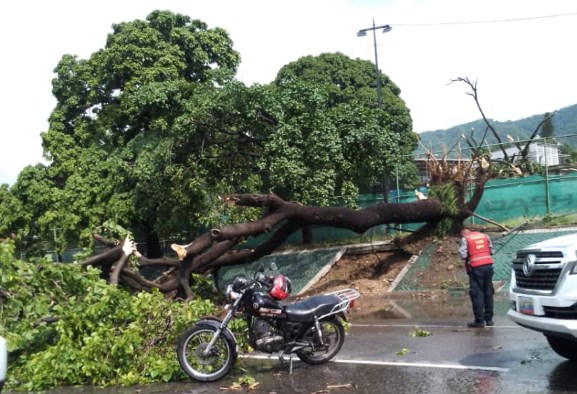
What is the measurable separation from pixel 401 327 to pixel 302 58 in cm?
2554

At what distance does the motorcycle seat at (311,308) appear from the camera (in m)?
7.45

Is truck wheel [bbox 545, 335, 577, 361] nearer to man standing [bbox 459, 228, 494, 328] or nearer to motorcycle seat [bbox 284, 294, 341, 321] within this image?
motorcycle seat [bbox 284, 294, 341, 321]

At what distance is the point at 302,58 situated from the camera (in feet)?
112

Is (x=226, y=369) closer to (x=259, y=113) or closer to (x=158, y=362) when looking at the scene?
(x=158, y=362)

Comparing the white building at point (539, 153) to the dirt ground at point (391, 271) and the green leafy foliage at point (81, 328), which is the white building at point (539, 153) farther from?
the green leafy foliage at point (81, 328)

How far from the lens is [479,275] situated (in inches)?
398

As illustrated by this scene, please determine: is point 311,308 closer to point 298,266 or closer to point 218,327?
point 218,327

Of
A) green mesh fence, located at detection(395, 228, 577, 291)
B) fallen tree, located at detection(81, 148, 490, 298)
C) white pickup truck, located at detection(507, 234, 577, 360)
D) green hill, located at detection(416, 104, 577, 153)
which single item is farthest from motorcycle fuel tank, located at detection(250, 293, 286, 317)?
green hill, located at detection(416, 104, 577, 153)

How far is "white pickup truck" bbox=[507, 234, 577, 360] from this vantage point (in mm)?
5773

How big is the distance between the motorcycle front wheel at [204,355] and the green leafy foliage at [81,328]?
316mm

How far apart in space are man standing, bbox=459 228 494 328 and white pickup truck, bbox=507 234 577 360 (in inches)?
121

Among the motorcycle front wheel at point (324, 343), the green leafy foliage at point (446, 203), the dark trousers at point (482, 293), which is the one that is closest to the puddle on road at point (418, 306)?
the dark trousers at point (482, 293)

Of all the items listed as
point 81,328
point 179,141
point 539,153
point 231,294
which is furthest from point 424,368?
point 539,153

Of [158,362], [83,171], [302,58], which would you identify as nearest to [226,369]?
[158,362]
